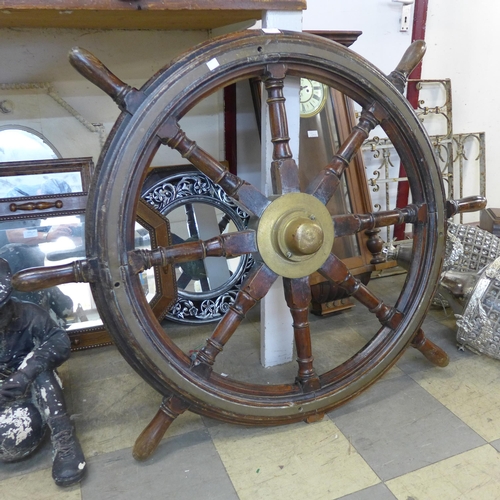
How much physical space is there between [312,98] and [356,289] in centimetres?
100

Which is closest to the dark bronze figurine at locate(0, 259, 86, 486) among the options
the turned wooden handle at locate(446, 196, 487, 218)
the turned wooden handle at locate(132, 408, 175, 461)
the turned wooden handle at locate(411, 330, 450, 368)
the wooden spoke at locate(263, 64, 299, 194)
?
the turned wooden handle at locate(132, 408, 175, 461)

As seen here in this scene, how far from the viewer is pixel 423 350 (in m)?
1.72

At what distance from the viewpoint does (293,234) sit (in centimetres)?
133

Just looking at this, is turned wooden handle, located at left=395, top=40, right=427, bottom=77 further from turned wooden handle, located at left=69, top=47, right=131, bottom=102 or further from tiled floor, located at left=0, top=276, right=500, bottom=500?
tiled floor, located at left=0, top=276, right=500, bottom=500

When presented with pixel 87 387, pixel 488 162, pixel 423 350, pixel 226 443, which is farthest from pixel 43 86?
pixel 488 162

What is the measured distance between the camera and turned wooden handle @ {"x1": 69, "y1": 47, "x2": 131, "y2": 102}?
116 centimetres

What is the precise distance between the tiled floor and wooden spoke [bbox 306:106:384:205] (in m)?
0.72

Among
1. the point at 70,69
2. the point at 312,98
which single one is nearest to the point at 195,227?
the point at 312,98

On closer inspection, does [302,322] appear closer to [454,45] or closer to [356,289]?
[356,289]

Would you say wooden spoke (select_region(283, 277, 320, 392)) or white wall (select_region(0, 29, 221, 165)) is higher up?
white wall (select_region(0, 29, 221, 165))

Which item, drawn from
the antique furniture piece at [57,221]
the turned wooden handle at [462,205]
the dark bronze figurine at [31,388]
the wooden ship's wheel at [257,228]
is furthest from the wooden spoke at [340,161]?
the dark bronze figurine at [31,388]

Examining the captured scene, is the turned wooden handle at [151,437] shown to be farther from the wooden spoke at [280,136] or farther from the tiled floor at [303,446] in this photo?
the wooden spoke at [280,136]

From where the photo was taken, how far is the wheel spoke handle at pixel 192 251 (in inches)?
49.9

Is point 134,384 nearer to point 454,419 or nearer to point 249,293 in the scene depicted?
point 249,293
